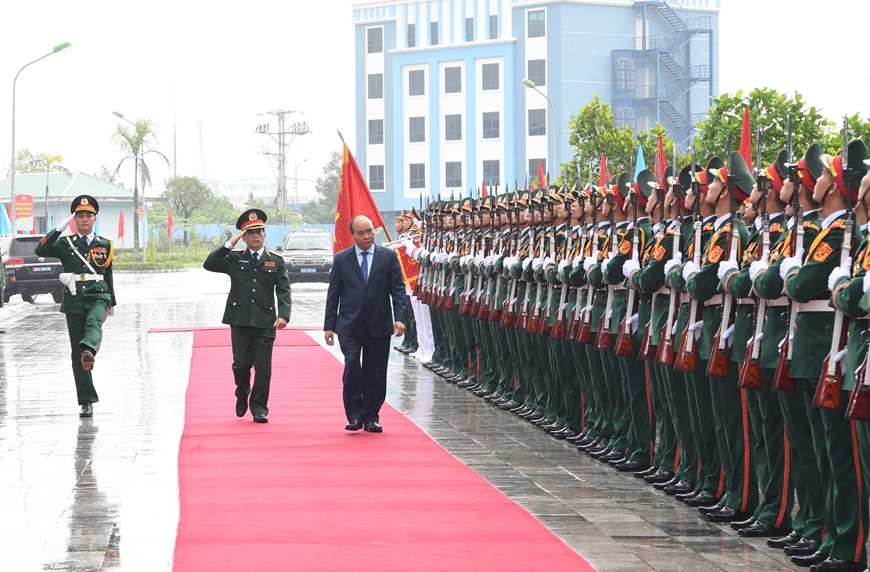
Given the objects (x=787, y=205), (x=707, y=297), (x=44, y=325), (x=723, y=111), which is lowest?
(x=44, y=325)

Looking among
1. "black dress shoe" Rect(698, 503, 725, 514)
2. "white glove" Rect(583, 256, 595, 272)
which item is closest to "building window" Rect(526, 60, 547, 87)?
"white glove" Rect(583, 256, 595, 272)

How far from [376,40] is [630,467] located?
53200mm

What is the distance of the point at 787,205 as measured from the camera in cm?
607

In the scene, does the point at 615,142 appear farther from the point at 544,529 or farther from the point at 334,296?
the point at 544,529

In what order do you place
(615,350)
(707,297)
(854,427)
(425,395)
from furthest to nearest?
(425,395), (615,350), (707,297), (854,427)

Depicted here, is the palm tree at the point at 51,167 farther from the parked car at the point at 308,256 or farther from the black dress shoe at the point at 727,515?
the black dress shoe at the point at 727,515

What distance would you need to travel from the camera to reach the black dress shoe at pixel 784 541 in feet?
19.3

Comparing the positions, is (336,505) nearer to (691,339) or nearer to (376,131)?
(691,339)

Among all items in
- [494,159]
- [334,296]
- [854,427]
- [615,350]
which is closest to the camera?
[854,427]

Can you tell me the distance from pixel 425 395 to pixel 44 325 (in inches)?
497

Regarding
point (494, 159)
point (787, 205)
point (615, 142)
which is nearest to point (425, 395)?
point (787, 205)

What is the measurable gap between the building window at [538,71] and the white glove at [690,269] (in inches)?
1890

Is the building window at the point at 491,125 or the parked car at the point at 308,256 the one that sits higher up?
the building window at the point at 491,125

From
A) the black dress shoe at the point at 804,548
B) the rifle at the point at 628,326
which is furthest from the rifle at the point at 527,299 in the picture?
the black dress shoe at the point at 804,548
